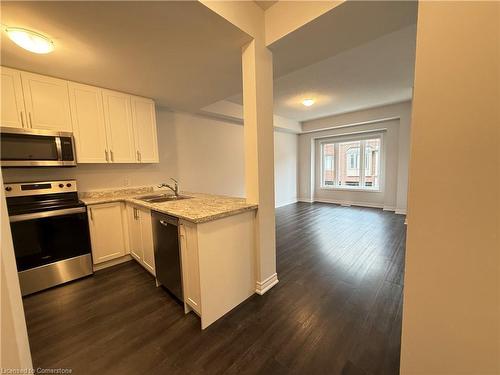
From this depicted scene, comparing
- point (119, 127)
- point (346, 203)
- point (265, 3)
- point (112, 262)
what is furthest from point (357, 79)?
point (112, 262)

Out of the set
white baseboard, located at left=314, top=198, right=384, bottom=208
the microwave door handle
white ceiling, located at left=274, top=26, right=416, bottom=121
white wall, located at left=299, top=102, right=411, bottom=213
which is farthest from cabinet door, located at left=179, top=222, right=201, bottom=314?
white baseboard, located at left=314, top=198, right=384, bottom=208

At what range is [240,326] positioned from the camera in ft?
5.08

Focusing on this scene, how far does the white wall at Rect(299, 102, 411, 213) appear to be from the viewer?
471 cm

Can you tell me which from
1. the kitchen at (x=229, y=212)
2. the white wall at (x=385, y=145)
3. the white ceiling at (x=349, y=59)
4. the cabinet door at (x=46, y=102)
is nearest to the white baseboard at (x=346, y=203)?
the white wall at (x=385, y=145)

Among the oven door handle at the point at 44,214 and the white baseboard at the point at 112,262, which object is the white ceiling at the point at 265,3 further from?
the white baseboard at the point at 112,262

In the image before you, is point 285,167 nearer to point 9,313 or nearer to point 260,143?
point 260,143

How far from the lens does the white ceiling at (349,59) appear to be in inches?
58.1

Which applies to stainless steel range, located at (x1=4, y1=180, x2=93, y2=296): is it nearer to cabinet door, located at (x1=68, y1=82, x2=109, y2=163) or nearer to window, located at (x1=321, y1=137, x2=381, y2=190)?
cabinet door, located at (x1=68, y1=82, x2=109, y2=163)

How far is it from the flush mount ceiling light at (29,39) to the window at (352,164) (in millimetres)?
6599

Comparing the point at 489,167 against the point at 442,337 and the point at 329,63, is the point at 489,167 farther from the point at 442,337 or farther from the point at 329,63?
the point at 329,63

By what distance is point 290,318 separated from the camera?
1.62 metres

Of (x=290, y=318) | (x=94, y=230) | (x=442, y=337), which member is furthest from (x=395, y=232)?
(x=94, y=230)

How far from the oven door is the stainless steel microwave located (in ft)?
1.85

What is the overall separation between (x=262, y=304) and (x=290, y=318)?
289 millimetres
